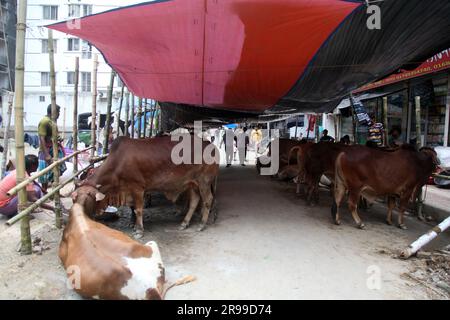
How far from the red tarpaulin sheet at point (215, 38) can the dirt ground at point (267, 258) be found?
7.20 feet

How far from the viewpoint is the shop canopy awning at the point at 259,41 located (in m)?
3.64

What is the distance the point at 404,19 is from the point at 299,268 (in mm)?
2970

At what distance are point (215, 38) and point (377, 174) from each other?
10.5 ft

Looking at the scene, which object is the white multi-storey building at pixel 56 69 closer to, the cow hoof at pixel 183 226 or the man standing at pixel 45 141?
the man standing at pixel 45 141

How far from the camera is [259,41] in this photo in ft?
13.5

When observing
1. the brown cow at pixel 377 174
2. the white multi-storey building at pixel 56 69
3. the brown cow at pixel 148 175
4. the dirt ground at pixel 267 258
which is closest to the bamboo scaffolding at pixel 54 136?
the dirt ground at pixel 267 258

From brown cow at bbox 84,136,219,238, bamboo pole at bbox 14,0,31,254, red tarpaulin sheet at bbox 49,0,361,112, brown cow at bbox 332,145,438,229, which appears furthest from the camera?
brown cow at bbox 332,145,438,229

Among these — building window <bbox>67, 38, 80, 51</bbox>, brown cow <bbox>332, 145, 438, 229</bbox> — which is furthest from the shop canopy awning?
building window <bbox>67, 38, 80, 51</bbox>

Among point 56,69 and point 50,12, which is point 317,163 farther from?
point 50,12

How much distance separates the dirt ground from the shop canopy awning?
7.12 feet

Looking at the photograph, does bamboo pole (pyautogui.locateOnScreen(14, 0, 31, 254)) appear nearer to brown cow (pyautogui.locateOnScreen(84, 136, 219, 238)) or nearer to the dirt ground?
brown cow (pyautogui.locateOnScreen(84, 136, 219, 238))

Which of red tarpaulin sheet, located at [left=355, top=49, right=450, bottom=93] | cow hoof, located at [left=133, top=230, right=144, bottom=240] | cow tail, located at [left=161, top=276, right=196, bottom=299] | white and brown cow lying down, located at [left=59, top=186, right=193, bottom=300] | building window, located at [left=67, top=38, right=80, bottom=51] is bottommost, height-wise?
cow tail, located at [left=161, top=276, right=196, bottom=299]

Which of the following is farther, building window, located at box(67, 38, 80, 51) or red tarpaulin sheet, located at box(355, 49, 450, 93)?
building window, located at box(67, 38, 80, 51)

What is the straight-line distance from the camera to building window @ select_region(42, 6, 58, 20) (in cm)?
2514
